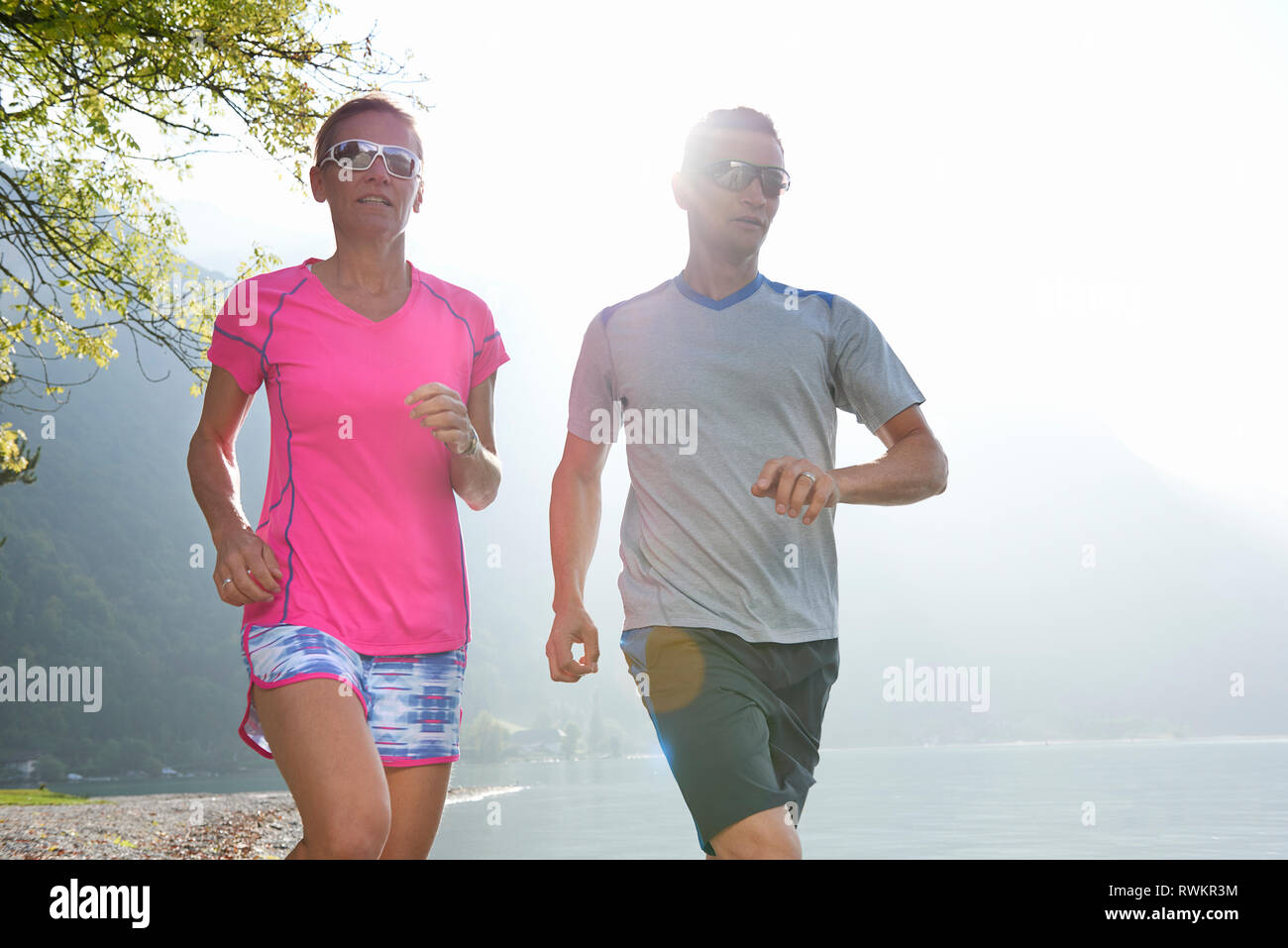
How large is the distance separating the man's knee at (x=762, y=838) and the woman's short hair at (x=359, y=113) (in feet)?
8.25

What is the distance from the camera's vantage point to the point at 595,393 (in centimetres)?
427

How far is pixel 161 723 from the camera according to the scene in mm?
160375

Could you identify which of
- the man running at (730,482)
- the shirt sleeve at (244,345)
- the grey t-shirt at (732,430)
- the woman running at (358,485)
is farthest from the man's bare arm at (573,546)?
the shirt sleeve at (244,345)

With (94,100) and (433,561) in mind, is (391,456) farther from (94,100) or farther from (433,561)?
(94,100)

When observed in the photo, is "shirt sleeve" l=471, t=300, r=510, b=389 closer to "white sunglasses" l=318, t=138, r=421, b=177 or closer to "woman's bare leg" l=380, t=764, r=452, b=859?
"white sunglasses" l=318, t=138, r=421, b=177

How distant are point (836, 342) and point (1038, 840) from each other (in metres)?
99.1

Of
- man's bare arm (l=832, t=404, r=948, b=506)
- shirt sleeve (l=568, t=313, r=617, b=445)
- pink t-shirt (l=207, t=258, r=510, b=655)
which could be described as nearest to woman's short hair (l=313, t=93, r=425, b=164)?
pink t-shirt (l=207, t=258, r=510, b=655)

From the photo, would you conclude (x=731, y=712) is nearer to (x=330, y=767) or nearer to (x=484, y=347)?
(x=330, y=767)

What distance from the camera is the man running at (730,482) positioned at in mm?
3426

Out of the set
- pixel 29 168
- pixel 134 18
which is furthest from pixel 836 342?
pixel 29 168

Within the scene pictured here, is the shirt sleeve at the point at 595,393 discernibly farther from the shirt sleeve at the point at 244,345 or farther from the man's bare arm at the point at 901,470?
the shirt sleeve at the point at 244,345

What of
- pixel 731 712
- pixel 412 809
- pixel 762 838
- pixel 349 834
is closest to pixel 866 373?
pixel 731 712

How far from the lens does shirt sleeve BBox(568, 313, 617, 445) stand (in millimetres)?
4258

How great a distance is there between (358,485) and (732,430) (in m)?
1.25
